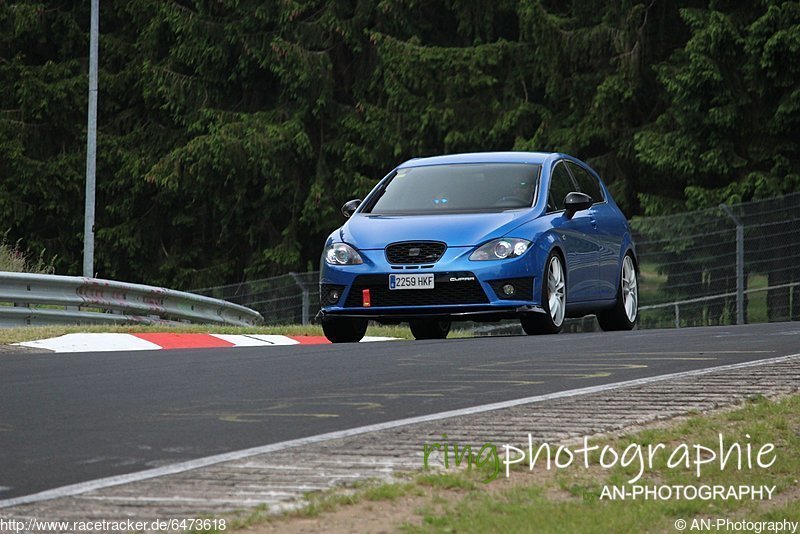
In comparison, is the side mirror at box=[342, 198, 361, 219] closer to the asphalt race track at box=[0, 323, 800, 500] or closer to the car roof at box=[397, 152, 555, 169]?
the car roof at box=[397, 152, 555, 169]

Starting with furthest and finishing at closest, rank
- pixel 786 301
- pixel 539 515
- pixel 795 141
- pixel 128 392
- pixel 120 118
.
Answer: pixel 120 118
pixel 795 141
pixel 786 301
pixel 128 392
pixel 539 515

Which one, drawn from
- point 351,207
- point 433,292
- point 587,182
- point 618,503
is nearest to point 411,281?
point 433,292

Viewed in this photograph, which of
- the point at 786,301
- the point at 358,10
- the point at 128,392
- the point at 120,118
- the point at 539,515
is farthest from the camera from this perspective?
the point at 120,118

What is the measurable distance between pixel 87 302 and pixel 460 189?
5.14 m

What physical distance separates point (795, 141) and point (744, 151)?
0.95 meters

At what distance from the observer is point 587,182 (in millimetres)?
17203

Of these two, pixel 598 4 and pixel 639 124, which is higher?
pixel 598 4

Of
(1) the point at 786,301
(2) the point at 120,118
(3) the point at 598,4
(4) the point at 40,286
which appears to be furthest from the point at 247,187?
(4) the point at 40,286

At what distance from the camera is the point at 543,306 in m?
14.5

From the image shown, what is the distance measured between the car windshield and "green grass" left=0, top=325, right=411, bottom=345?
109 inches

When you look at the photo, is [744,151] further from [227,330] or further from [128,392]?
[128,392]

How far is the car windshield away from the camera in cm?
1528

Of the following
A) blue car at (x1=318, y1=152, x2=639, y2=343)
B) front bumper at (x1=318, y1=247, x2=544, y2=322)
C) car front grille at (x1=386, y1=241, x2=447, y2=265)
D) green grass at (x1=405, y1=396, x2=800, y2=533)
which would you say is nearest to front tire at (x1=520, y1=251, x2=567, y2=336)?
blue car at (x1=318, y1=152, x2=639, y2=343)

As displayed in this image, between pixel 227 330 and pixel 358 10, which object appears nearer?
pixel 227 330
